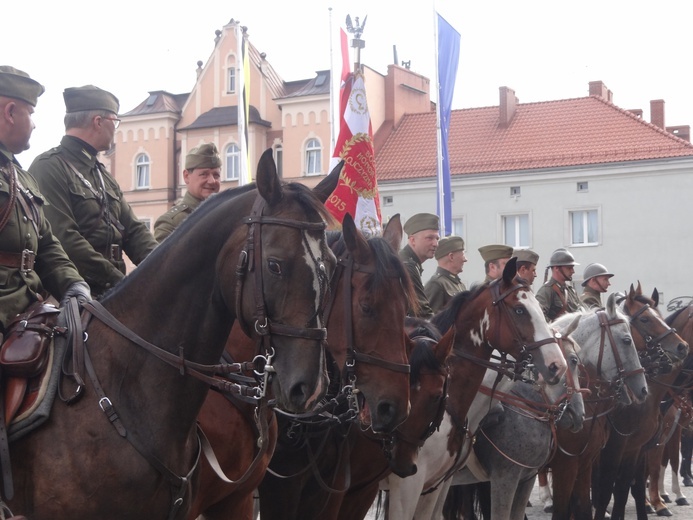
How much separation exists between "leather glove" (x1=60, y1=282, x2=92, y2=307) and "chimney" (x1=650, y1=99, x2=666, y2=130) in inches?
1601

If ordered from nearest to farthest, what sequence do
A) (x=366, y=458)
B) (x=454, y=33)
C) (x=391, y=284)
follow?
(x=391, y=284)
(x=366, y=458)
(x=454, y=33)

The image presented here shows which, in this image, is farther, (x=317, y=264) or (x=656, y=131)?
(x=656, y=131)

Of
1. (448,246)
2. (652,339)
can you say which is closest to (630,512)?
(652,339)

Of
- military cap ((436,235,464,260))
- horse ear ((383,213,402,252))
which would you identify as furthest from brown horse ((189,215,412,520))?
military cap ((436,235,464,260))

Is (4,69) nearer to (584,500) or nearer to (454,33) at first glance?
(584,500)

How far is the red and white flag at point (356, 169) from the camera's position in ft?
28.4

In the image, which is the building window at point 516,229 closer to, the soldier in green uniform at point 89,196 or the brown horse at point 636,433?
the brown horse at point 636,433

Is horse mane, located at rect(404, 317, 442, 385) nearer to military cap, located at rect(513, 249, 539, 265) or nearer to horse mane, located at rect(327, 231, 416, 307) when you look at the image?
horse mane, located at rect(327, 231, 416, 307)

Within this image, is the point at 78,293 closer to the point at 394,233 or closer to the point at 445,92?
the point at 394,233

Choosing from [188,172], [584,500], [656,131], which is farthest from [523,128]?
[188,172]

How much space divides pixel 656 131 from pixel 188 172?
3495 centimetres

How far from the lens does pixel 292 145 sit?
4356cm

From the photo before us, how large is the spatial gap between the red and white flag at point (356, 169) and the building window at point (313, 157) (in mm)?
32941

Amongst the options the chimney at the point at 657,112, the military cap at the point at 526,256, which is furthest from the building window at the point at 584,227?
the military cap at the point at 526,256
